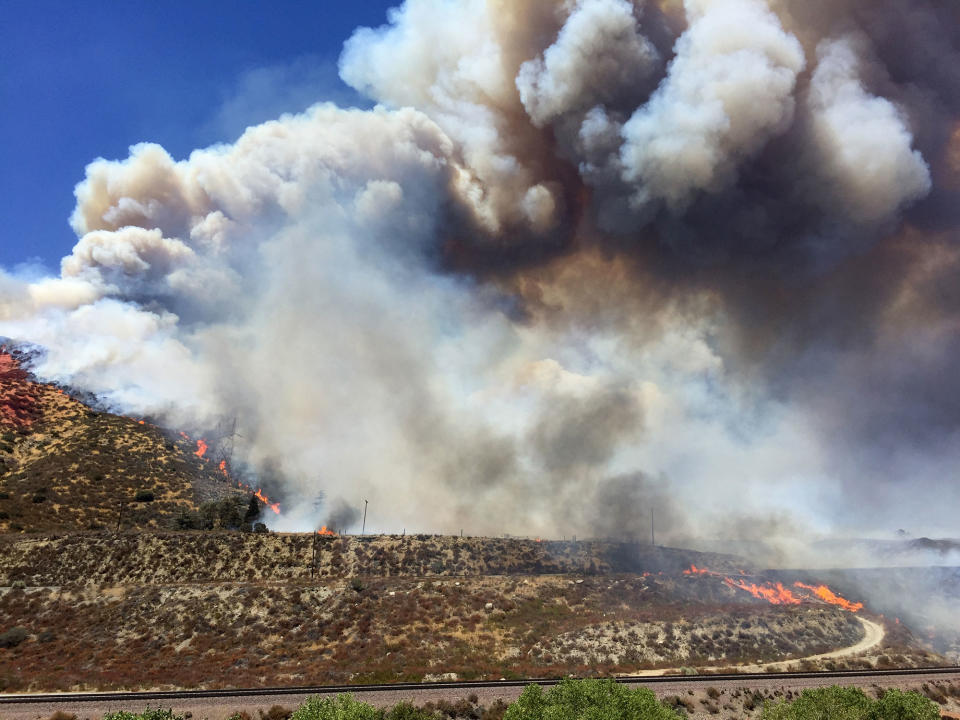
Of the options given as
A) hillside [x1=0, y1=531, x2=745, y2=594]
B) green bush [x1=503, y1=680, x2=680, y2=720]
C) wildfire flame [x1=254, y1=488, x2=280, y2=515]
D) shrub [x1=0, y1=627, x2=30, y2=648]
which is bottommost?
green bush [x1=503, y1=680, x2=680, y2=720]

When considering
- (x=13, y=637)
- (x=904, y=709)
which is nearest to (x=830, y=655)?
(x=904, y=709)

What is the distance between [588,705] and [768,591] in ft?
243

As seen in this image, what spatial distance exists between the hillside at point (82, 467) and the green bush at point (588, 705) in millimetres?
79428

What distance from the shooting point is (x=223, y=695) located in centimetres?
3953

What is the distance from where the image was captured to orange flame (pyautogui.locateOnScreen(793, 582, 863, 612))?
296 ft

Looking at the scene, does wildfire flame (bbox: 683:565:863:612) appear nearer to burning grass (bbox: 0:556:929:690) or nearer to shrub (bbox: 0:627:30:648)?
burning grass (bbox: 0:556:929:690)

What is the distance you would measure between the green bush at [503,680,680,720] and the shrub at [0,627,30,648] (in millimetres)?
52999

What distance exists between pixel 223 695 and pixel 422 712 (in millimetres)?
14715

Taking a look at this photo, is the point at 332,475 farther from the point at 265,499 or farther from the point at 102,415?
the point at 102,415

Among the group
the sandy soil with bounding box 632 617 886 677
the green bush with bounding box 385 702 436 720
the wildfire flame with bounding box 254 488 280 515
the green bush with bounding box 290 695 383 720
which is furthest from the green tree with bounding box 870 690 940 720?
the wildfire flame with bounding box 254 488 280 515

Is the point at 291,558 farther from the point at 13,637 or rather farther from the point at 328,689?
the point at 328,689

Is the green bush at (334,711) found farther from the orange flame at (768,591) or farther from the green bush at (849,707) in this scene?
the orange flame at (768,591)

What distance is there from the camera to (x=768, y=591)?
90.8m

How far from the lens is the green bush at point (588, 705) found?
95.1ft
